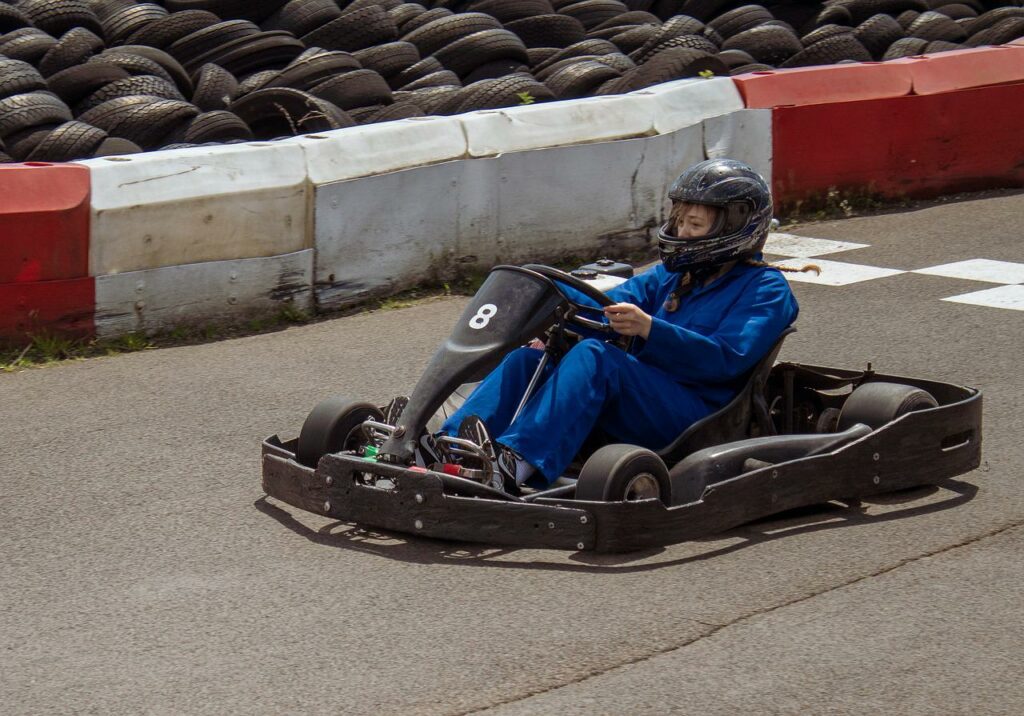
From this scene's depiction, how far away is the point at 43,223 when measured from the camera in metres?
6.62

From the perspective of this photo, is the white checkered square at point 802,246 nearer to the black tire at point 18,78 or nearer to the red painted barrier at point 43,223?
the red painted barrier at point 43,223

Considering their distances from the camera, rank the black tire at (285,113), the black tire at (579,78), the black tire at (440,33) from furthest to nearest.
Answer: the black tire at (440,33) → the black tire at (579,78) → the black tire at (285,113)

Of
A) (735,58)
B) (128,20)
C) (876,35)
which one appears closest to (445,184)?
(128,20)

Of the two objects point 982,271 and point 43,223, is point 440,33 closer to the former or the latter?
point 982,271

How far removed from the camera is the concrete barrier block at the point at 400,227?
748 centimetres

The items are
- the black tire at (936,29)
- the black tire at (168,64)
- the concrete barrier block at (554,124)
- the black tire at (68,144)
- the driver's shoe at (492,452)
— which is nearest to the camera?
the driver's shoe at (492,452)

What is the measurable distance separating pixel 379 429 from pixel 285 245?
285cm

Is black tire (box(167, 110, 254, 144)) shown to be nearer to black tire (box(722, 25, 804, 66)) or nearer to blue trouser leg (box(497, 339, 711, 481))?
black tire (box(722, 25, 804, 66))

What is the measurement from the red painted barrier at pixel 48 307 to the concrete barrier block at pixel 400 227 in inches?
45.4

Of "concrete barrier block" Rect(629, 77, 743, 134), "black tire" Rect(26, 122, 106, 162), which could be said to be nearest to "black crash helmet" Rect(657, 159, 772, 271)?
"concrete barrier block" Rect(629, 77, 743, 134)

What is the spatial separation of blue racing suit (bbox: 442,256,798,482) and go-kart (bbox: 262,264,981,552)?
2.6 inches

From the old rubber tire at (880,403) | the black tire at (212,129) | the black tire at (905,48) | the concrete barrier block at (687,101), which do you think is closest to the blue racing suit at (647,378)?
the old rubber tire at (880,403)

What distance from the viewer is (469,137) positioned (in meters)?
8.02

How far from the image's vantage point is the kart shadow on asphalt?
4.34m
